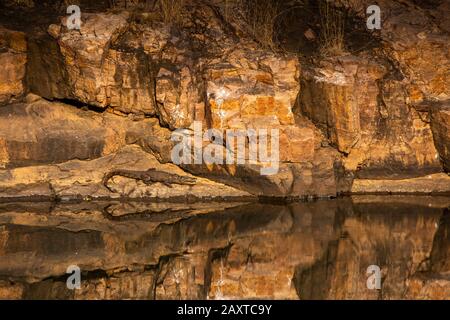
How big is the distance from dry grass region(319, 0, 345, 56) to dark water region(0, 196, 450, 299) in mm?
1762

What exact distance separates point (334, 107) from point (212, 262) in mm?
3000

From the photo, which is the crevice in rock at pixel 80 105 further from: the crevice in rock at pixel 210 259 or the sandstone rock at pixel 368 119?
the crevice in rock at pixel 210 259

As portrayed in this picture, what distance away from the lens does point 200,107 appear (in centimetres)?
853

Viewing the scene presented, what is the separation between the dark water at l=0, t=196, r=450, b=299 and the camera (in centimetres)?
570

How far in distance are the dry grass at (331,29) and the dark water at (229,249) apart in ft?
5.78

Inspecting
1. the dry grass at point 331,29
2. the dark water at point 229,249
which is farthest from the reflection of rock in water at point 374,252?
the dry grass at point 331,29

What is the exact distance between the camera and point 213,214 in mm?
7699

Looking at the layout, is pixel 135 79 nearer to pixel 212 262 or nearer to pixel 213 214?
pixel 213 214

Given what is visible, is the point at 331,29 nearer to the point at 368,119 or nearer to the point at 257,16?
the point at 257,16

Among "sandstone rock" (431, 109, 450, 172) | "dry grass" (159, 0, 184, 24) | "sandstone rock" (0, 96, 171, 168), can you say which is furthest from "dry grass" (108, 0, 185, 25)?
"sandstone rock" (431, 109, 450, 172)

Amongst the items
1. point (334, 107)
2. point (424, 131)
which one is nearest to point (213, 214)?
point (334, 107)

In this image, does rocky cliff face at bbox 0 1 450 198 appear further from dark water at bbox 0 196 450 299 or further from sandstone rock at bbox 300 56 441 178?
dark water at bbox 0 196 450 299

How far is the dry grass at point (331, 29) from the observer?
29.4ft

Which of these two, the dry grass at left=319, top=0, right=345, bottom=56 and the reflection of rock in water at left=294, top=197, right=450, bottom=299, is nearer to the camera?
the reflection of rock in water at left=294, top=197, right=450, bottom=299
